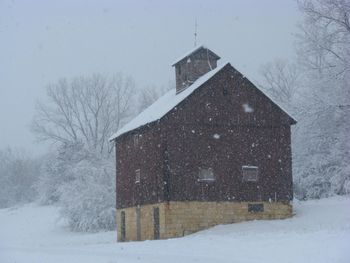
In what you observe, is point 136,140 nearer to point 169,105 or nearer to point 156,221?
point 169,105

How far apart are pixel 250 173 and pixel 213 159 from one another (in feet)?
7.65

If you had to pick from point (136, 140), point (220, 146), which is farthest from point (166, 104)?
point (220, 146)

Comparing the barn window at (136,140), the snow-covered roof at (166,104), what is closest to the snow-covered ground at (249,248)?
the snow-covered roof at (166,104)

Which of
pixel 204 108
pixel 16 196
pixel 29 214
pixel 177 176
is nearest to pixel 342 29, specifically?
pixel 204 108

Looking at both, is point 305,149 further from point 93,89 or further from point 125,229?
point 93,89

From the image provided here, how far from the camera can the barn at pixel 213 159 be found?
118 ft

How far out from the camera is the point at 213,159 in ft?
121

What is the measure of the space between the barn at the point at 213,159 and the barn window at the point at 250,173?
6 centimetres

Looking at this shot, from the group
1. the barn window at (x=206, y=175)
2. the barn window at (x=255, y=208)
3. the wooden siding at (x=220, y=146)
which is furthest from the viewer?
the barn window at (x=255, y=208)

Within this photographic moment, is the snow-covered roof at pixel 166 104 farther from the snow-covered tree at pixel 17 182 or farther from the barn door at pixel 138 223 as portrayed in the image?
the snow-covered tree at pixel 17 182

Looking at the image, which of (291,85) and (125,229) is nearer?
(125,229)

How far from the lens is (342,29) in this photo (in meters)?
36.2

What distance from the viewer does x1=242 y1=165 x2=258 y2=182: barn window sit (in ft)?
123

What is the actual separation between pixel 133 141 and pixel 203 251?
19.0 meters
